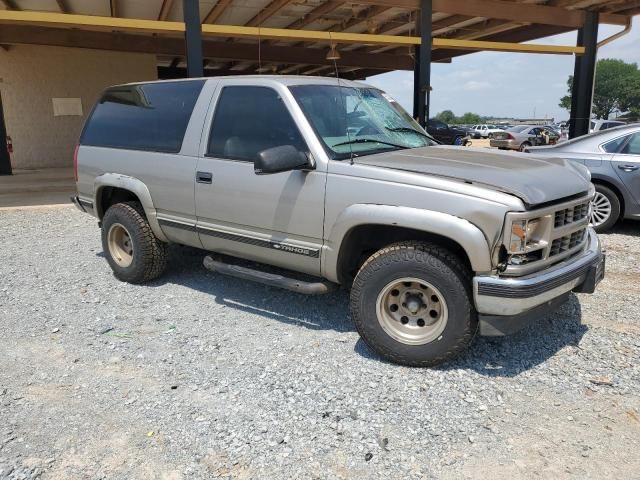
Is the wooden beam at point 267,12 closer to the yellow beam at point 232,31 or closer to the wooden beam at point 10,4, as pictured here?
the yellow beam at point 232,31

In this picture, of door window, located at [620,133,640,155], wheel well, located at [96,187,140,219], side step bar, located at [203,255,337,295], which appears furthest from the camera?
door window, located at [620,133,640,155]

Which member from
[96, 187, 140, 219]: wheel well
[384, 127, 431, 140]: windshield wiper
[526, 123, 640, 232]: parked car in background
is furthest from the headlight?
[526, 123, 640, 232]: parked car in background

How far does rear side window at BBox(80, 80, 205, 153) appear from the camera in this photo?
15.4 feet

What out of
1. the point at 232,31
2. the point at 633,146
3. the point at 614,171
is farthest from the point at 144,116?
the point at 633,146

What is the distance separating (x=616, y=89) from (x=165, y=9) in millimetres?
130246

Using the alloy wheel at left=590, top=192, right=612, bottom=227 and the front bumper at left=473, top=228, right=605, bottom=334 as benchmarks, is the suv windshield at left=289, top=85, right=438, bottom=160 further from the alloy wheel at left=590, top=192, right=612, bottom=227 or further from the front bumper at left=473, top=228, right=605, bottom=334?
the alloy wheel at left=590, top=192, right=612, bottom=227

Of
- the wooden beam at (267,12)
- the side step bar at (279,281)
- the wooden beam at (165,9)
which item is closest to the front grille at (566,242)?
the side step bar at (279,281)

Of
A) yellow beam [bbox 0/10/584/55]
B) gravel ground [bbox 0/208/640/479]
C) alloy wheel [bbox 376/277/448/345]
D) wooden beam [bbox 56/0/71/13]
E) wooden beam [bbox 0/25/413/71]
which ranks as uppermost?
wooden beam [bbox 56/0/71/13]

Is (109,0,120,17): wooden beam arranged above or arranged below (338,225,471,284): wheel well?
above

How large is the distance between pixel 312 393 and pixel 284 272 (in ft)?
6.43

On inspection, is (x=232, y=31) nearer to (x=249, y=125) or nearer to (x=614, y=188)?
(x=249, y=125)

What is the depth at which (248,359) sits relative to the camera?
145 inches

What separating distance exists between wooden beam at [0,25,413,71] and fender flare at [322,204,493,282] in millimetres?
12861

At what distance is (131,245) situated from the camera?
17.3ft
